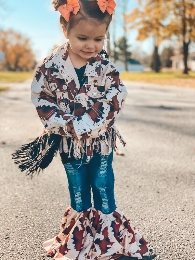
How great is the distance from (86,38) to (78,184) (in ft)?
2.96

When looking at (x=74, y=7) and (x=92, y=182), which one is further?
(x=92, y=182)

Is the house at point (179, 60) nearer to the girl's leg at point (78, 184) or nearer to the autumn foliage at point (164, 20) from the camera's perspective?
the autumn foliage at point (164, 20)

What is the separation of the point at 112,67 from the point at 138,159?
242 cm

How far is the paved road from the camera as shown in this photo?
7.92 feet

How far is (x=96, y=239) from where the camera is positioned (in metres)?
2.27

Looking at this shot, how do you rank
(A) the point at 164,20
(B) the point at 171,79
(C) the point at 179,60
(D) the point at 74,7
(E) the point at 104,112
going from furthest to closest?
(C) the point at 179,60 → (A) the point at 164,20 → (B) the point at 171,79 → (E) the point at 104,112 → (D) the point at 74,7

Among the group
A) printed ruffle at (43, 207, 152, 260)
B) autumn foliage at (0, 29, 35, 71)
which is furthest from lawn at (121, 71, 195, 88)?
autumn foliage at (0, 29, 35, 71)

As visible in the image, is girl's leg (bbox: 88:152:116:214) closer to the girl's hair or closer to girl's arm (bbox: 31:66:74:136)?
girl's arm (bbox: 31:66:74:136)

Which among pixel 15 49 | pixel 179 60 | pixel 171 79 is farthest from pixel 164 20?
pixel 15 49

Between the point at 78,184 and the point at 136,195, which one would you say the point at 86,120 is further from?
the point at 136,195

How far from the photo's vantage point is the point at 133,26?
3155 cm

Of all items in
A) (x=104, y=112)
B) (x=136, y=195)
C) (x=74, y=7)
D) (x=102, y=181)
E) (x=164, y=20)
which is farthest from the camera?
(x=164, y=20)

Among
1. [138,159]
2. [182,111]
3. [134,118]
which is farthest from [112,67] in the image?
[182,111]

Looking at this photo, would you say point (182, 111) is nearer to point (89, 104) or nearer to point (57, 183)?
point (57, 183)
